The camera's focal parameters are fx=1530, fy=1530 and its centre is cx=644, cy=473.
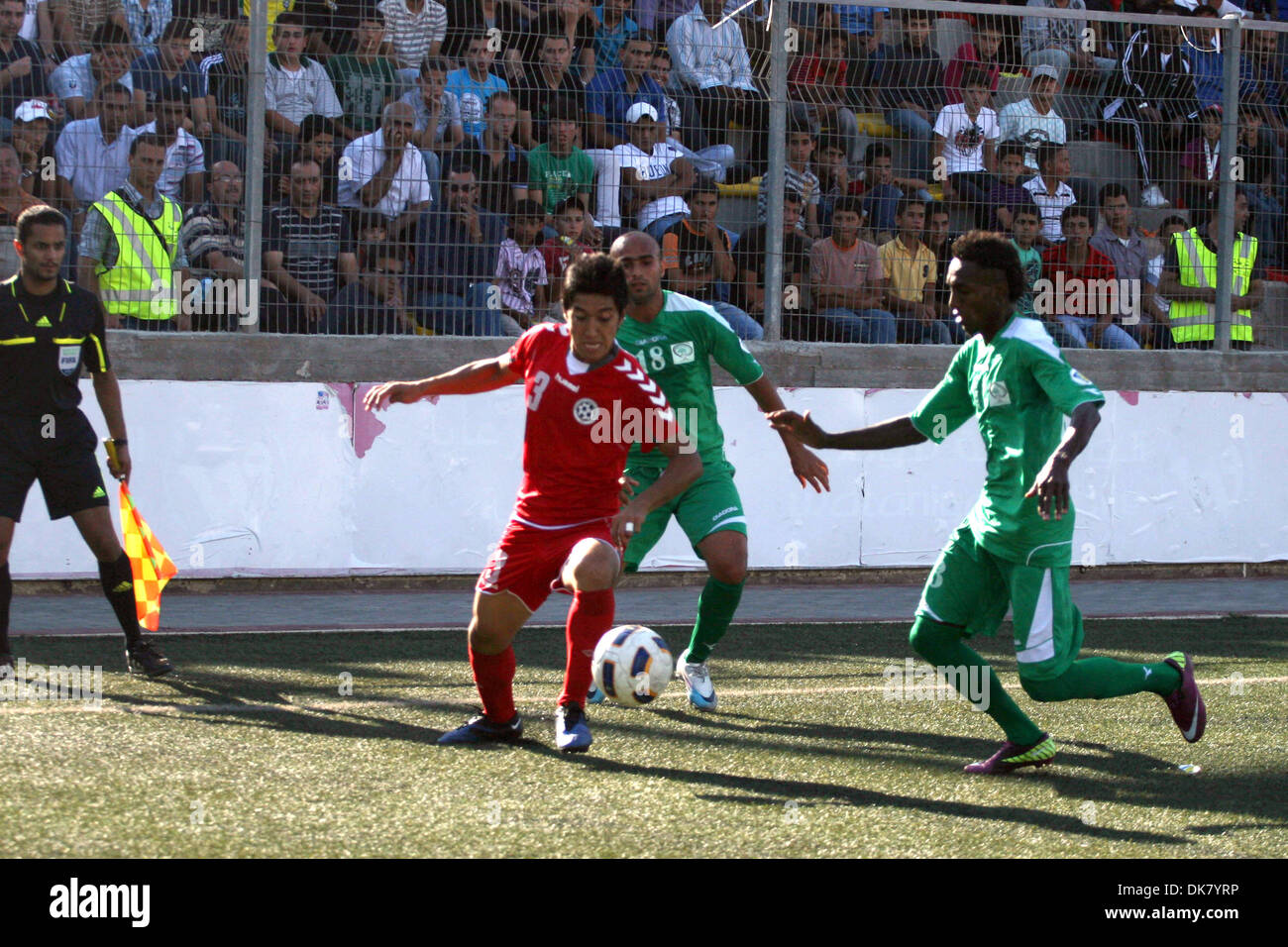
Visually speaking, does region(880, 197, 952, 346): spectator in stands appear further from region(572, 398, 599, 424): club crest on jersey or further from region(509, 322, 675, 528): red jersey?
region(572, 398, 599, 424): club crest on jersey

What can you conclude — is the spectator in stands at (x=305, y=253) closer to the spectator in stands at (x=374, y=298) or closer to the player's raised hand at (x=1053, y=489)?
the spectator in stands at (x=374, y=298)

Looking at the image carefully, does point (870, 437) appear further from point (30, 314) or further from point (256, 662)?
point (30, 314)

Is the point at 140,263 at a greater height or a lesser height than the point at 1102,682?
greater

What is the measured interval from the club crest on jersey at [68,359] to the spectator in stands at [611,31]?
16.0 ft

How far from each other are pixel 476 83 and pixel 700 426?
441 centimetres

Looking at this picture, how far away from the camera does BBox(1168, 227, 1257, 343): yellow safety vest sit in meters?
12.2

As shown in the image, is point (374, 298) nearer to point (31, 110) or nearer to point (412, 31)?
point (412, 31)

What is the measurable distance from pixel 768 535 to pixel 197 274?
4394 mm

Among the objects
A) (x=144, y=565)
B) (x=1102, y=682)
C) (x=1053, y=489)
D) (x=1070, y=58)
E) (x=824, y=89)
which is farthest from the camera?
(x=1070, y=58)

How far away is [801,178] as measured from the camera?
11.3 metres

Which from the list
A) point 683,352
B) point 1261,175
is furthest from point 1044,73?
point 683,352

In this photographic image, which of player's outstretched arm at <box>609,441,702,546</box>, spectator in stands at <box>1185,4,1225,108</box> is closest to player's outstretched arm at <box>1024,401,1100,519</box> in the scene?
player's outstretched arm at <box>609,441,702,546</box>

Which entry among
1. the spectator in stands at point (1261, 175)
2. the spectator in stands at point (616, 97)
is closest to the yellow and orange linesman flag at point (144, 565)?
the spectator in stands at point (616, 97)

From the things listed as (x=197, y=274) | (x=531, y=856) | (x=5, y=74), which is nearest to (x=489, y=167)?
(x=197, y=274)
